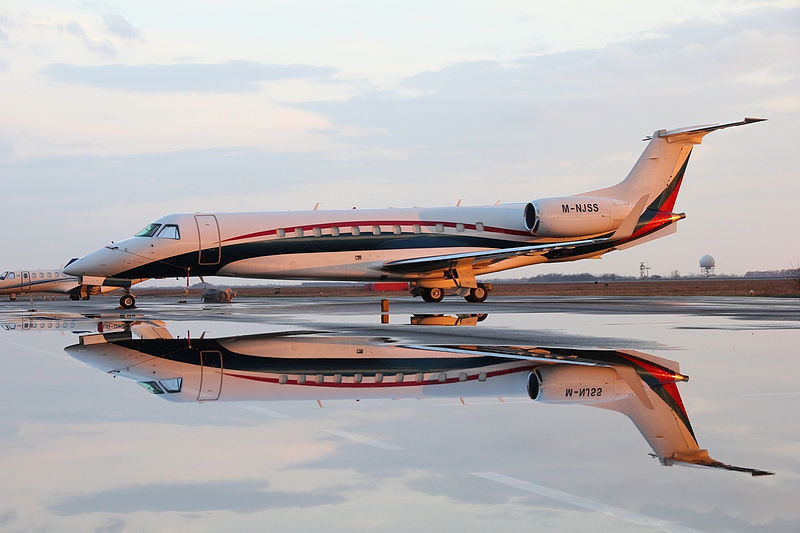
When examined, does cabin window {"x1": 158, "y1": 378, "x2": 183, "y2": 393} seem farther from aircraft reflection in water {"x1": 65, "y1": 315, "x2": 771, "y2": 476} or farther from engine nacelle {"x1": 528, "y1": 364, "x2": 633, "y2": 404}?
engine nacelle {"x1": 528, "y1": 364, "x2": 633, "y2": 404}

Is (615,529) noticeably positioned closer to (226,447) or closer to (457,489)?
(457,489)

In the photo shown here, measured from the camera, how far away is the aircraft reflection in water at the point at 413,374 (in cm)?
747

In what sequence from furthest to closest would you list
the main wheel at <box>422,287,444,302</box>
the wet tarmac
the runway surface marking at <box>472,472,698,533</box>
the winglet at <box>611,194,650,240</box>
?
1. the main wheel at <box>422,287,444,302</box>
2. the winglet at <box>611,194,650,240</box>
3. the wet tarmac
4. the runway surface marking at <box>472,472,698,533</box>

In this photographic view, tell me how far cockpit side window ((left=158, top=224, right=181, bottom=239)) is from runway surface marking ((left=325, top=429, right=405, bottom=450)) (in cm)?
2710

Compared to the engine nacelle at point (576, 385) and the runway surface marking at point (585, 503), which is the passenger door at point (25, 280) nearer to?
the engine nacelle at point (576, 385)

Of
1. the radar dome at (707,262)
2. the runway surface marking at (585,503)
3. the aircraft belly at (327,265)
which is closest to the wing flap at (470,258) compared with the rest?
the aircraft belly at (327,265)

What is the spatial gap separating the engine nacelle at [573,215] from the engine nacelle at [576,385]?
2417 centimetres

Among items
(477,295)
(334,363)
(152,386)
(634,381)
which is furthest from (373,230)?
(634,381)

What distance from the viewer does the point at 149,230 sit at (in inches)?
1300

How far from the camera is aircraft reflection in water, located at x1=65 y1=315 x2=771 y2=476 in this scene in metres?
7.47

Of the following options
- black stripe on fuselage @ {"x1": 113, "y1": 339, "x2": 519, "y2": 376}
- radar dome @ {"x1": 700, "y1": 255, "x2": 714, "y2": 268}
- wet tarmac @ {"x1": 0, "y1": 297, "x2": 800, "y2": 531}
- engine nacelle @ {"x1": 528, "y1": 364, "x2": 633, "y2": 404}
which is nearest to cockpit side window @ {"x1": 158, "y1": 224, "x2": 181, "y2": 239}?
black stripe on fuselage @ {"x1": 113, "y1": 339, "x2": 519, "y2": 376}

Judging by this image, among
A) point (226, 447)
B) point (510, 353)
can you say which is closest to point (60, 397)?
point (226, 447)

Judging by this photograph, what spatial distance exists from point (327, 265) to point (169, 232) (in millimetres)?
6077

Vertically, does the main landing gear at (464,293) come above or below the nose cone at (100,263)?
below
